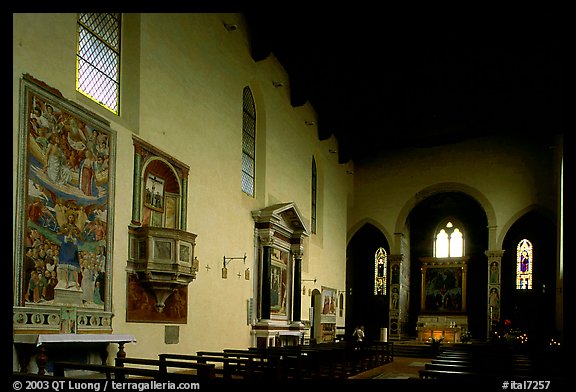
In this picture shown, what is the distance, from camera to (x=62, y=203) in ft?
29.6

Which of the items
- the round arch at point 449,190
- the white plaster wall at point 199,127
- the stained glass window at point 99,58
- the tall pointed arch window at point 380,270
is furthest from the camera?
the tall pointed arch window at point 380,270

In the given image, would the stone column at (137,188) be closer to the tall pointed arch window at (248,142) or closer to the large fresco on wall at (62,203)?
the large fresco on wall at (62,203)

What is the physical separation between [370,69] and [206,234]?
30.4 feet

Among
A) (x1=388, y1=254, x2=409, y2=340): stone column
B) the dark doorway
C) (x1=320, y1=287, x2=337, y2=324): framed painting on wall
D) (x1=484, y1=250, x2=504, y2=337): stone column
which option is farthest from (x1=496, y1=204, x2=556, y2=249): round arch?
(x1=320, y1=287, x2=337, y2=324): framed painting on wall

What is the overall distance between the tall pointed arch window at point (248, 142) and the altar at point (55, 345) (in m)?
7.62

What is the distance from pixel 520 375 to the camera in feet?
22.8

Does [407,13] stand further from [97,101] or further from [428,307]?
[428,307]

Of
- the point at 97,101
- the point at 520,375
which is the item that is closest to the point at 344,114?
the point at 97,101

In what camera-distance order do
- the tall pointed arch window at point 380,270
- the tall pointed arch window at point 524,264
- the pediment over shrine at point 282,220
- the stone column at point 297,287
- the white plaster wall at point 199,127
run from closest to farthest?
1. the white plaster wall at point 199,127
2. the pediment over shrine at point 282,220
3. the stone column at point 297,287
4. the tall pointed arch window at point 524,264
5. the tall pointed arch window at point 380,270

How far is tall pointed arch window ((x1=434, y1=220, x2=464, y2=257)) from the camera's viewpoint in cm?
2903

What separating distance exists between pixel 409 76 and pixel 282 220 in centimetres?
704

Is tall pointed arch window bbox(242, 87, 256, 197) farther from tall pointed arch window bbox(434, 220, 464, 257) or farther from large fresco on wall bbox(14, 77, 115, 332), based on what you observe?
tall pointed arch window bbox(434, 220, 464, 257)

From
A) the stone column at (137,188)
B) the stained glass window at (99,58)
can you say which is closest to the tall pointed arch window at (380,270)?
the stone column at (137,188)

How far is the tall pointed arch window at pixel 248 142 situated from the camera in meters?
17.0
